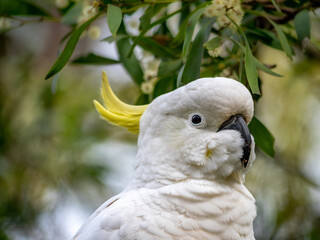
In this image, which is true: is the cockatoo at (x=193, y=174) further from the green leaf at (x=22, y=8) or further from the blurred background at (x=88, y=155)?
the blurred background at (x=88, y=155)

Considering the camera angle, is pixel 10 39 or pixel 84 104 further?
pixel 10 39

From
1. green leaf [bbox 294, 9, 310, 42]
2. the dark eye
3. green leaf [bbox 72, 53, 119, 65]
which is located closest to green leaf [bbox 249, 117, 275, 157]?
the dark eye

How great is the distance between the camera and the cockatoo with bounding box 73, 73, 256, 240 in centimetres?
124

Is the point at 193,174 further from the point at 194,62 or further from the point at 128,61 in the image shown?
the point at 128,61

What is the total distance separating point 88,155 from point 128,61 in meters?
1.51

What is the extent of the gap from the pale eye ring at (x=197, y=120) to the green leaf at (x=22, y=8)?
33.9 inches

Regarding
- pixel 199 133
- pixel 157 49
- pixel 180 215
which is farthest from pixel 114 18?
pixel 180 215

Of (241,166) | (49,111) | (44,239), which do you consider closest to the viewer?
(241,166)

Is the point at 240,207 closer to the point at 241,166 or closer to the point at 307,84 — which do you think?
the point at 241,166

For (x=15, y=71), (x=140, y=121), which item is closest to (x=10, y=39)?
(x=15, y=71)

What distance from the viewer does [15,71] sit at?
3.19 m

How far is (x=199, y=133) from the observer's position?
1301 millimetres

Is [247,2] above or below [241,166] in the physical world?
above

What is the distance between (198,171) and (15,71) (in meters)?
2.26
